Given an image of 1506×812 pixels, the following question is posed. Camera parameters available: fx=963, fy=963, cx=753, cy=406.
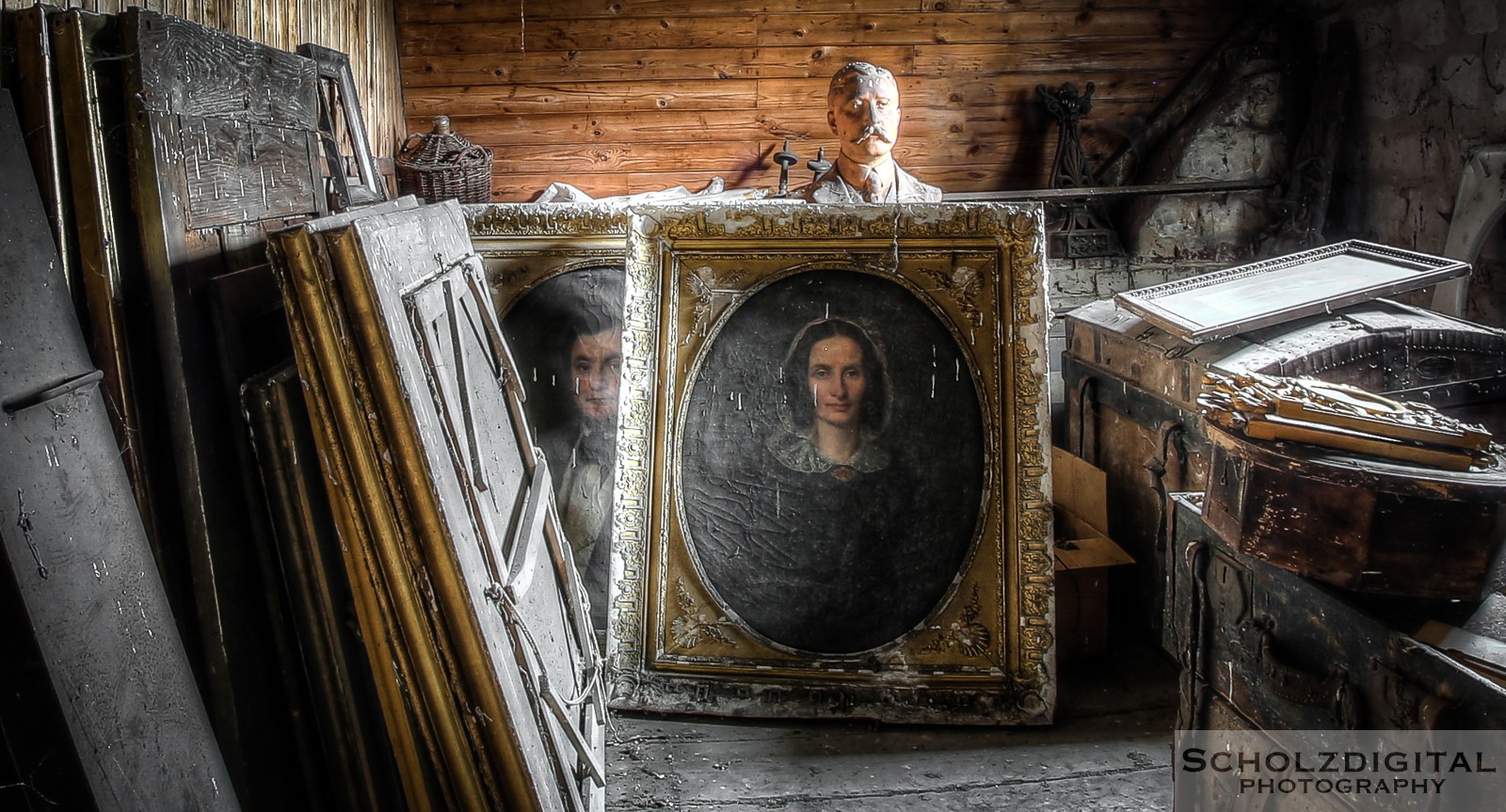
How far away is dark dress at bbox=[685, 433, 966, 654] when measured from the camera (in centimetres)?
266

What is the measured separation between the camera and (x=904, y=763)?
2.47 m

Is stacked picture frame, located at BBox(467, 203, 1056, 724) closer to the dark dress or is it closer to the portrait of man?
the dark dress

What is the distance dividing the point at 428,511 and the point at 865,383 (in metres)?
1.42

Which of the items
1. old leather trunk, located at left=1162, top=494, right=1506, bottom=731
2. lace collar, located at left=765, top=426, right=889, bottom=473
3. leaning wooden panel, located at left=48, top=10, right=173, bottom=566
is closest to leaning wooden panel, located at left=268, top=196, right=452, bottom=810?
leaning wooden panel, located at left=48, top=10, right=173, bottom=566

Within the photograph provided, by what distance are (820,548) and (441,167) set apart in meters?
2.20

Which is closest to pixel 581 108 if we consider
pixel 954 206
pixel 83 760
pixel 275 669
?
pixel 954 206

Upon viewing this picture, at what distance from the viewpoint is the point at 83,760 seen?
1311 mm

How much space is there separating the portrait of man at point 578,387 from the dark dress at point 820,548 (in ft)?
1.49

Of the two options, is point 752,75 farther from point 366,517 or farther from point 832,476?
point 366,517

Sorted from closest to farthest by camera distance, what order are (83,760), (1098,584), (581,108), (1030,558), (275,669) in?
(83,760)
(275,669)
(1030,558)
(1098,584)
(581,108)

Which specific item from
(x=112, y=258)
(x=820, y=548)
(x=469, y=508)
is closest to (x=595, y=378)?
(x=820, y=548)

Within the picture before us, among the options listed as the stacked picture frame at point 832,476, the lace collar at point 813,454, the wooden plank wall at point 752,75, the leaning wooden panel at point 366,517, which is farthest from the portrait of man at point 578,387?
the wooden plank wall at point 752,75

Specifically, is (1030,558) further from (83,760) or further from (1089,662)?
(83,760)

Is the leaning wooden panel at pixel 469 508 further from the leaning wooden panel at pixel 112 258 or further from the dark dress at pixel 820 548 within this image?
the dark dress at pixel 820 548
